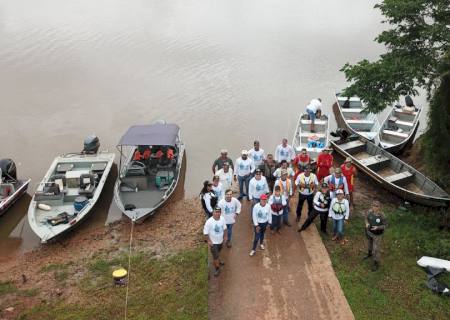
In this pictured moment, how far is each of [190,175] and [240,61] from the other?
1387 centimetres

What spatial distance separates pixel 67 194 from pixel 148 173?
9.61 feet

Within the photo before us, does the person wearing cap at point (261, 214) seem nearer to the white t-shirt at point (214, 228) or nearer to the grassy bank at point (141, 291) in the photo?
the white t-shirt at point (214, 228)

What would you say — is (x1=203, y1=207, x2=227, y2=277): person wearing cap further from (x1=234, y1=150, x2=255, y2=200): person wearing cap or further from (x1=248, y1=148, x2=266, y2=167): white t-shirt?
(x1=248, y1=148, x2=266, y2=167): white t-shirt

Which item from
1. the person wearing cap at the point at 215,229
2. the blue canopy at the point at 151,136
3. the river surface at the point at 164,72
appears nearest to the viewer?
the person wearing cap at the point at 215,229

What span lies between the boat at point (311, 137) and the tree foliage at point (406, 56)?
2.59m

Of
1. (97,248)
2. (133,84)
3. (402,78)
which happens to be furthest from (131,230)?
(133,84)

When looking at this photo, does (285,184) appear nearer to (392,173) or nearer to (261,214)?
(261,214)

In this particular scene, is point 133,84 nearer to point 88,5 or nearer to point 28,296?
point 28,296

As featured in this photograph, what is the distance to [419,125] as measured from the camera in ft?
70.0

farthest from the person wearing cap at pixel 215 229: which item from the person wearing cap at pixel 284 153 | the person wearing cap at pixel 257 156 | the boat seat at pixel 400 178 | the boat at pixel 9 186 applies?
the boat at pixel 9 186

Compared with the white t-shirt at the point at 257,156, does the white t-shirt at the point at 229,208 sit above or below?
below

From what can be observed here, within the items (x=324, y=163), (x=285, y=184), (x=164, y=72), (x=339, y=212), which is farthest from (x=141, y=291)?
(x=164, y=72)

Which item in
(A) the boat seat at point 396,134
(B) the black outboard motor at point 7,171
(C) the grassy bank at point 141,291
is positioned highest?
(A) the boat seat at point 396,134

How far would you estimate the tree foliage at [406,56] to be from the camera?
49.3 ft
